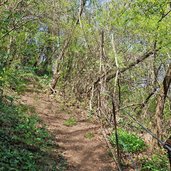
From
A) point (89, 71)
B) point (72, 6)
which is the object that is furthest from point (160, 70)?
point (72, 6)

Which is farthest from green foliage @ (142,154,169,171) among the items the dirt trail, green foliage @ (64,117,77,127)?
green foliage @ (64,117,77,127)

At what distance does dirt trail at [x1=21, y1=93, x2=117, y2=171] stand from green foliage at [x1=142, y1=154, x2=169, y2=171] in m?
0.83

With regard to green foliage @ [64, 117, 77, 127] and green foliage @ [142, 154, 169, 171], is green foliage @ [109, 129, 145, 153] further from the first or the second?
green foliage @ [64, 117, 77, 127]

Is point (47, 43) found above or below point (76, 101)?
above

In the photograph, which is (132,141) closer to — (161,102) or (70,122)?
(161,102)

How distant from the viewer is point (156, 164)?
7965mm

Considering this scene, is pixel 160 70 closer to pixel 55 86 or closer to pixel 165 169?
pixel 55 86

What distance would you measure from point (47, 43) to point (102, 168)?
468 inches

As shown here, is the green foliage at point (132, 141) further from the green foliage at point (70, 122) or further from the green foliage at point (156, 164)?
the green foliage at point (70, 122)

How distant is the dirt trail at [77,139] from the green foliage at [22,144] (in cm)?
51

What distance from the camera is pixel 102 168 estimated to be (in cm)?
788

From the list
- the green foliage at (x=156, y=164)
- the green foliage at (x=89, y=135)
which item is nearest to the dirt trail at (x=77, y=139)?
the green foliage at (x=89, y=135)

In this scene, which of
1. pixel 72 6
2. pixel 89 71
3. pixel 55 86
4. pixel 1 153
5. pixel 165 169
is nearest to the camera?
pixel 1 153

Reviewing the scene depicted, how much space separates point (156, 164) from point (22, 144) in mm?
3343
